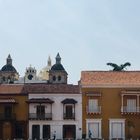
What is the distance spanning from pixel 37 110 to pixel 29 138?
10.4 ft

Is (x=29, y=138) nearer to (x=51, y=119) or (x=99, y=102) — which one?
(x=51, y=119)

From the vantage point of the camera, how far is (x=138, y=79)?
62.4 m

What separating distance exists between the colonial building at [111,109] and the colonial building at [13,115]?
6223mm

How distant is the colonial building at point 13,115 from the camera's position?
60.3 meters

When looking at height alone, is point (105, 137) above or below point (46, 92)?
below

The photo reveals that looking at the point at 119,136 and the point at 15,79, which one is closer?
the point at 119,136

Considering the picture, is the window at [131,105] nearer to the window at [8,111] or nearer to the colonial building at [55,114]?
the colonial building at [55,114]

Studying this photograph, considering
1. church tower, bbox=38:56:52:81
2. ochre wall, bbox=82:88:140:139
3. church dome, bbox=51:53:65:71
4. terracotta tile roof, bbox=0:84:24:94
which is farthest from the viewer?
church tower, bbox=38:56:52:81

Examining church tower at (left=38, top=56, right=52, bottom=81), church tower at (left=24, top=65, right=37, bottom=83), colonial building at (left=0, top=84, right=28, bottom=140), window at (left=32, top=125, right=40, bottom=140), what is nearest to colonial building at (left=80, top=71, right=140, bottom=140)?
window at (left=32, top=125, right=40, bottom=140)

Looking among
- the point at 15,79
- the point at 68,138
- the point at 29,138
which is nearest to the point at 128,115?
the point at 68,138

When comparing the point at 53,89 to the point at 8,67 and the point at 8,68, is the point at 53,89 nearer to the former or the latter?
the point at 8,68

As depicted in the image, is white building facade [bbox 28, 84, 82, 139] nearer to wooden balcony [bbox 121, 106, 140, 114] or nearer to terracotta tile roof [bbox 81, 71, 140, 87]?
terracotta tile roof [bbox 81, 71, 140, 87]

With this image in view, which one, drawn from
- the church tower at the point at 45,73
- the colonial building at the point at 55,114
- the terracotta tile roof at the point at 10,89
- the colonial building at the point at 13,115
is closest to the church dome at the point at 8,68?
the church tower at the point at 45,73

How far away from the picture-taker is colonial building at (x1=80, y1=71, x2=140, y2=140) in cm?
6016
